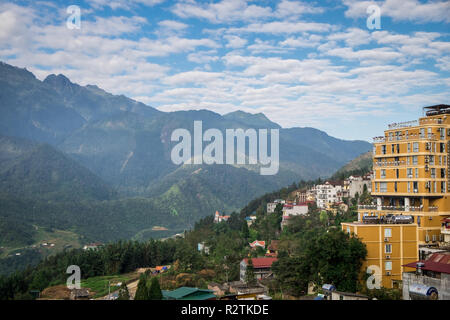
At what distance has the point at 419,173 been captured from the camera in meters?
24.2

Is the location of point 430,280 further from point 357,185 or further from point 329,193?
point 329,193

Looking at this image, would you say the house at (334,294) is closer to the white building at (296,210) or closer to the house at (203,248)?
the house at (203,248)

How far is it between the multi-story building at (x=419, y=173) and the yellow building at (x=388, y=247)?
1624mm

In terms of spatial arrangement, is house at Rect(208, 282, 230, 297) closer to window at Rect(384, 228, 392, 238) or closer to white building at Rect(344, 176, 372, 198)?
window at Rect(384, 228, 392, 238)

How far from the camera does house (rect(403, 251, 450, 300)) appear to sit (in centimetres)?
1683

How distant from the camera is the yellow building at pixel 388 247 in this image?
21.2 metres

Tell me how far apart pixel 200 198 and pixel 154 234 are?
36.8m

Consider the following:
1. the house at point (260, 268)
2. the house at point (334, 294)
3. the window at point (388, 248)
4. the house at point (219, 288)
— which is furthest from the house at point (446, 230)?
the house at point (260, 268)

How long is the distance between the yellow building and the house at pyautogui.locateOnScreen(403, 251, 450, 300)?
6.63 feet

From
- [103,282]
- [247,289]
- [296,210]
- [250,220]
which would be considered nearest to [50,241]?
[250,220]

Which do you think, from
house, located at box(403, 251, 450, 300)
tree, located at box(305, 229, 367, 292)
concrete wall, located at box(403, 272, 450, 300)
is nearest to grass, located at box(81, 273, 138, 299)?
tree, located at box(305, 229, 367, 292)

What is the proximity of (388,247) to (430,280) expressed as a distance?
4.11 m

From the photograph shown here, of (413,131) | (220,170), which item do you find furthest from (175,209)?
(413,131)
